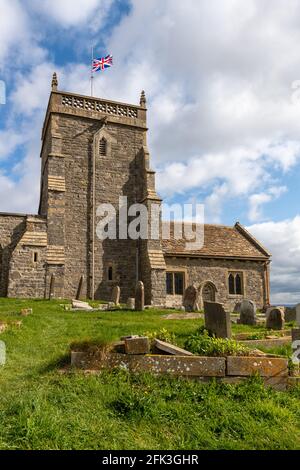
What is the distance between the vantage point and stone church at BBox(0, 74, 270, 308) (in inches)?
840

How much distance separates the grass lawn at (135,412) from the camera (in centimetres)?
424

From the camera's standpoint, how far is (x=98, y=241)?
23.9 meters

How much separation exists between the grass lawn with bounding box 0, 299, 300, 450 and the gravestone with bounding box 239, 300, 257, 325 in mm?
7726

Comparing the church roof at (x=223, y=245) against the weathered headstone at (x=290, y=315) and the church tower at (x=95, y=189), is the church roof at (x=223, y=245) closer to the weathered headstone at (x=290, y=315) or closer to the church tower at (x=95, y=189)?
the church tower at (x=95, y=189)

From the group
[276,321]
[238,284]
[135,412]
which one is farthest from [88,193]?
[135,412]

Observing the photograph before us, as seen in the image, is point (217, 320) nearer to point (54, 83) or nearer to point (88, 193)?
point (88, 193)

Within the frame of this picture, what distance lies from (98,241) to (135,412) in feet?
63.5

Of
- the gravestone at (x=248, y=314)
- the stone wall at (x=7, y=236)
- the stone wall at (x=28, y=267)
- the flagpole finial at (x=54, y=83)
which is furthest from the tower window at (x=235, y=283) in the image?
the flagpole finial at (x=54, y=83)

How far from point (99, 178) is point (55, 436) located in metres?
21.3

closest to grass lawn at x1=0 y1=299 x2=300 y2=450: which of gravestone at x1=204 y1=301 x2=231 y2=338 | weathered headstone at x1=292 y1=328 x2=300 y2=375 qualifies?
weathered headstone at x1=292 y1=328 x2=300 y2=375

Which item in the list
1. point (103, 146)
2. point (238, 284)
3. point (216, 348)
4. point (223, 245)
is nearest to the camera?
point (216, 348)

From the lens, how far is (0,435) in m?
4.09

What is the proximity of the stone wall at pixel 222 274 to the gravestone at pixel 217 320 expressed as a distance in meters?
16.6
